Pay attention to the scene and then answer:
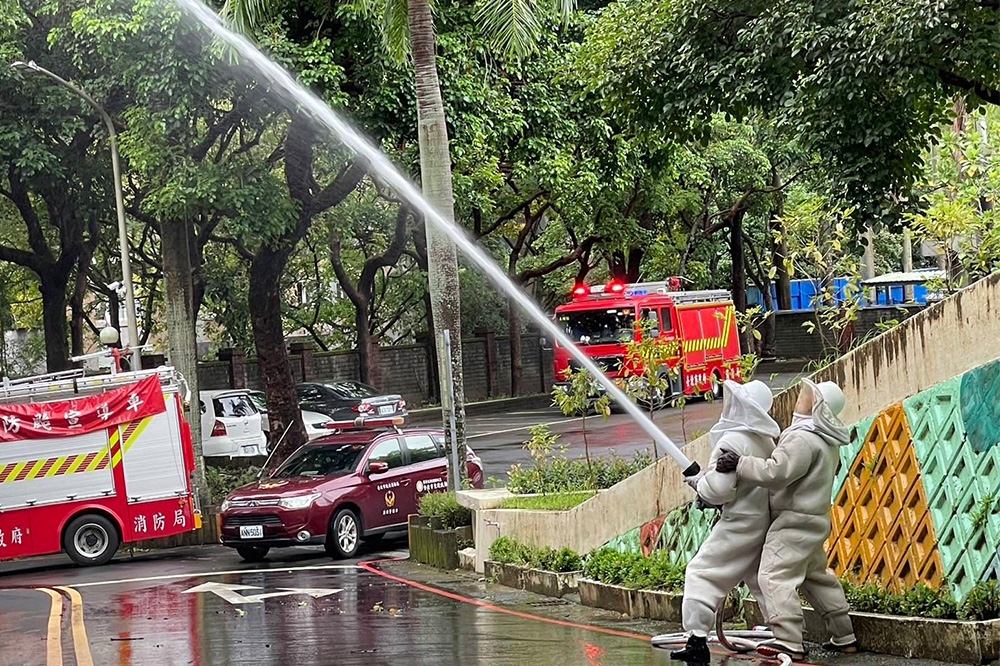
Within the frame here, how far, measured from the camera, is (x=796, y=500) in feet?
28.3

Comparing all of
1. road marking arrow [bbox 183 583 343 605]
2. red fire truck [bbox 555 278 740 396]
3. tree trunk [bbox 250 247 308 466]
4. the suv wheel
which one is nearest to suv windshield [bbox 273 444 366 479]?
the suv wheel

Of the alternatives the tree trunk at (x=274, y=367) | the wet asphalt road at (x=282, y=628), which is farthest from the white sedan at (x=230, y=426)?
the wet asphalt road at (x=282, y=628)

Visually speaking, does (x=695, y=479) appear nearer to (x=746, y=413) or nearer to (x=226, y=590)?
(x=746, y=413)

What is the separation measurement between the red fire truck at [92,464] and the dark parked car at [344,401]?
989 centimetres

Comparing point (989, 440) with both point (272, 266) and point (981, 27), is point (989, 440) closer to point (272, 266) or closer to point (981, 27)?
point (981, 27)

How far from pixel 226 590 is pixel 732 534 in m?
8.69

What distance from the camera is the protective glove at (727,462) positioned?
846cm

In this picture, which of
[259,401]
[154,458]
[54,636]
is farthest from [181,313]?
[54,636]

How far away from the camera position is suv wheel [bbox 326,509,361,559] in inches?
764

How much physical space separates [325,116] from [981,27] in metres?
10.1

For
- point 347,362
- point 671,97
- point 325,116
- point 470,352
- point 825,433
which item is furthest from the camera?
point 470,352

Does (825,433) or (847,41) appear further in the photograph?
(847,41)

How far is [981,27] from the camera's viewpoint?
15.2m

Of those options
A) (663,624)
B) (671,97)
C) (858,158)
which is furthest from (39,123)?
(663,624)
